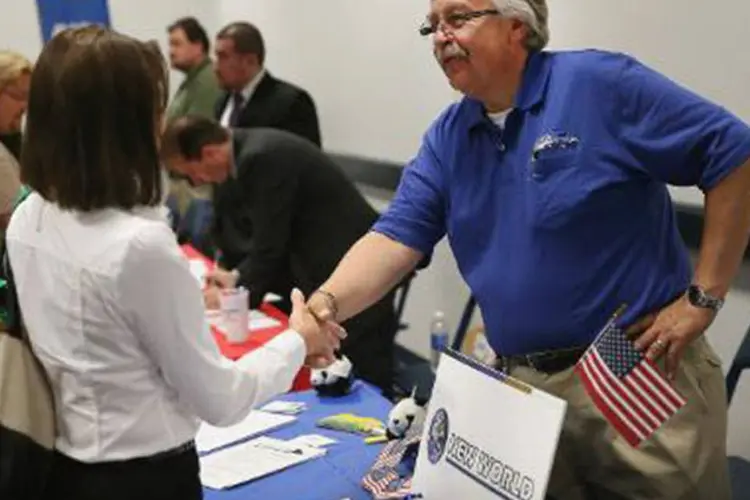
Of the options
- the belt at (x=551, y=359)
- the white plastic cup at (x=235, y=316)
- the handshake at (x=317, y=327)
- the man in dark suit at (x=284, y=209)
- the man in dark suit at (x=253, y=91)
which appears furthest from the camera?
the man in dark suit at (x=253, y=91)

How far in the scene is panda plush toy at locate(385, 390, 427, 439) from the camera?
1.92 meters

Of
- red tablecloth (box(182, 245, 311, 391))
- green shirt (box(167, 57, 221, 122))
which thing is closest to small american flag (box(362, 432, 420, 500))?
red tablecloth (box(182, 245, 311, 391))

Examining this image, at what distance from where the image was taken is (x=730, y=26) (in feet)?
9.48

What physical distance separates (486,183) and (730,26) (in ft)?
5.38

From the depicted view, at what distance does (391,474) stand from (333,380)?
50 cm

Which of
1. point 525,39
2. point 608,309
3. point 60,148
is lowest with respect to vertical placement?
point 608,309

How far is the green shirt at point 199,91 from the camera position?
222 inches

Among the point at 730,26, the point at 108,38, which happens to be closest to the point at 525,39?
the point at 108,38

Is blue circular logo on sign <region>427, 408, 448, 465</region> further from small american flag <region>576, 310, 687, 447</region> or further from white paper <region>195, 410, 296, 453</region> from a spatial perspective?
white paper <region>195, 410, 296, 453</region>

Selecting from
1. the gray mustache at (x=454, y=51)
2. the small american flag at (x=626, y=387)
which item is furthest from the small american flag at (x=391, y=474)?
the gray mustache at (x=454, y=51)

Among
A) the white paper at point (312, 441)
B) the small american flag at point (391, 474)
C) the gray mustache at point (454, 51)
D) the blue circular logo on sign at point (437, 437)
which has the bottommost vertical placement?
the white paper at point (312, 441)

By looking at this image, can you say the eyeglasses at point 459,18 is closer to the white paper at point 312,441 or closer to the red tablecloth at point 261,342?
the white paper at point 312,441

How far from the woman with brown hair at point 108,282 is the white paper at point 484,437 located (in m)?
0.42

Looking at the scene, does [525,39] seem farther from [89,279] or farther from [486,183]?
[89,279]
